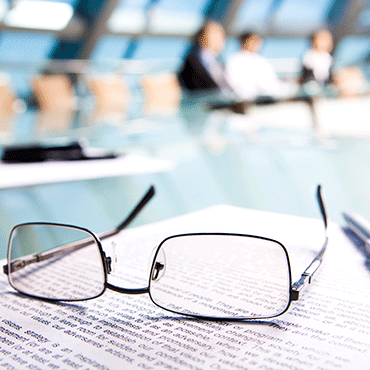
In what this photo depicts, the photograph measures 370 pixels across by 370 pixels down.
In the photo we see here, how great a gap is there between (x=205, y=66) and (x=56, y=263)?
2.27m

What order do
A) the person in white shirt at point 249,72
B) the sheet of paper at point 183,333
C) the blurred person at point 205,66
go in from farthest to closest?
the person in white shirt at point 249,72 < the blurred person at point 205,66 < the sheet of paper at point 183,333

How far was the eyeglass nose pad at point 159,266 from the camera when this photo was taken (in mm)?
295

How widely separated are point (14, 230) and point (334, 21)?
854 cm

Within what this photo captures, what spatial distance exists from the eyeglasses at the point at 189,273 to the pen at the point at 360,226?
0.04m

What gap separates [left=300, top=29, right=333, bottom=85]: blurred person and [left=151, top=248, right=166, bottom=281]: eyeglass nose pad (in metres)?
3.22

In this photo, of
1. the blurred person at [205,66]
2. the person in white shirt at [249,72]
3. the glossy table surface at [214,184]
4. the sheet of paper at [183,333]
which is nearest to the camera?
the sheet of paper at [183,333]

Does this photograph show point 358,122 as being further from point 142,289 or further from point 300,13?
point 300,13

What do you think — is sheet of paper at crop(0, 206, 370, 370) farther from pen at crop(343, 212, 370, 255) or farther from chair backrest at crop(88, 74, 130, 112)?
chair backrest at crop(88, 74, 130, 112)

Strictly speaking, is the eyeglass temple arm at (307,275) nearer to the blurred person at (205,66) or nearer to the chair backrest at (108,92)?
the blurred person at (205,66)

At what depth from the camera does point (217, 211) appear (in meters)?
0.50

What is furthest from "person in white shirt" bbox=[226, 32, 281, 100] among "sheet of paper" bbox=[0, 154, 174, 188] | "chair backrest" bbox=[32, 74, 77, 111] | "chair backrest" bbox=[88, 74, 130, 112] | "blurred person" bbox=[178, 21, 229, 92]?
"sheet of paper" bbox=[0, 154, 174, 188]

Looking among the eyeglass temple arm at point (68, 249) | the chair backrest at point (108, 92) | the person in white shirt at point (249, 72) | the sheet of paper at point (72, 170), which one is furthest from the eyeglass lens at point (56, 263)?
the chair backrest at point (108, 92)

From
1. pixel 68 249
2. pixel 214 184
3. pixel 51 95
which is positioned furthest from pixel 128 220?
pixel 51 95

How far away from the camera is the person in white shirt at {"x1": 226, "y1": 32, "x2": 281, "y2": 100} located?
2.85m
